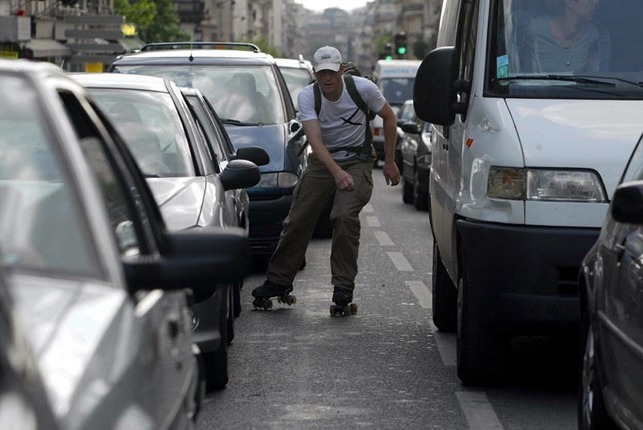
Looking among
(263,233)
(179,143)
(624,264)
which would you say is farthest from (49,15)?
(624,264)

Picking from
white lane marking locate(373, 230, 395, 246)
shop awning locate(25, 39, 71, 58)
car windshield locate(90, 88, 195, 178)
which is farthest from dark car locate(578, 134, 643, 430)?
shop awning locate(25, 39, 71, 58)

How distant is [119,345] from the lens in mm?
3312

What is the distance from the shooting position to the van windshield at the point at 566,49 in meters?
8.42

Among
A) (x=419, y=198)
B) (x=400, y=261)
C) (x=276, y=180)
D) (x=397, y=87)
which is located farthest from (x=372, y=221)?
(x=397, y=87)

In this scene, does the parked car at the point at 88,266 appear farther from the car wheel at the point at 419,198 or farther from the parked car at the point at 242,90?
the car wheel at the point at 419,198

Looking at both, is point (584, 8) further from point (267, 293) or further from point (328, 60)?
point (267, 293)

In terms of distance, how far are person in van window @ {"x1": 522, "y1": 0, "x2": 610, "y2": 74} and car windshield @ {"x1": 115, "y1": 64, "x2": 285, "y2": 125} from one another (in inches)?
254

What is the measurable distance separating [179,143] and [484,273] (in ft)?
6.99

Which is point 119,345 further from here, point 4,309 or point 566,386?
point 566,386

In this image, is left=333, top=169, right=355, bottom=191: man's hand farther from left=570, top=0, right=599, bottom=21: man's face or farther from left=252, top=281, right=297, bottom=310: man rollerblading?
left=570, top=0, right=599, bottom=21: man's face

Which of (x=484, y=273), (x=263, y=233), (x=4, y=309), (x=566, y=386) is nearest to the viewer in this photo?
(x=4, y=309)

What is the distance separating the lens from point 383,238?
1869cm

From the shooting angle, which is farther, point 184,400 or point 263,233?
point 263,233

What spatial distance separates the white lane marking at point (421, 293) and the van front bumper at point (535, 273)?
4.09 m
